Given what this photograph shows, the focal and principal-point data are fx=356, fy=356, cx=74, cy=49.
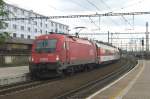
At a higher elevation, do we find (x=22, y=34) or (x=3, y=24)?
(x=22, y=34)

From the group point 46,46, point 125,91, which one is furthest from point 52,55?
point 125,91

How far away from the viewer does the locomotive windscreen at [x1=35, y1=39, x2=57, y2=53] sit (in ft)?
83.5

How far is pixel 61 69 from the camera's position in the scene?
2477 cm

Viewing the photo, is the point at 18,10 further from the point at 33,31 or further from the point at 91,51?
the point at 91,51

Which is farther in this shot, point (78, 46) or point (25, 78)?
point (78, 46)

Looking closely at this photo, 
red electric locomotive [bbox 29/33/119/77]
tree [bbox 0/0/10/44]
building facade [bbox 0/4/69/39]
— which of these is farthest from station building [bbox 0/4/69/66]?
tree [bbox 0/0/10/44]

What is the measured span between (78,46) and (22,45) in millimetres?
33533

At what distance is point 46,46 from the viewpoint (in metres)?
25.8

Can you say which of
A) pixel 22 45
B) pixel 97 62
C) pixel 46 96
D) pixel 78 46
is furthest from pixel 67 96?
pixel 22 45

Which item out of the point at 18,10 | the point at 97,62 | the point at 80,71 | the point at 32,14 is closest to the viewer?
the point at 80,71

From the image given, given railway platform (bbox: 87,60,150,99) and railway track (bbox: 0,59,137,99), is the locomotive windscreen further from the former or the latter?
railway platform (bbox: 87,60,150,99)

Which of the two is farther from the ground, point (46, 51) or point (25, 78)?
point (46, 51)

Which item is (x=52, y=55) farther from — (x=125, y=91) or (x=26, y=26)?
(x=26, y=26)

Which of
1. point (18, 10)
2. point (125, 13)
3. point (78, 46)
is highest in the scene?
point (18, 10)
